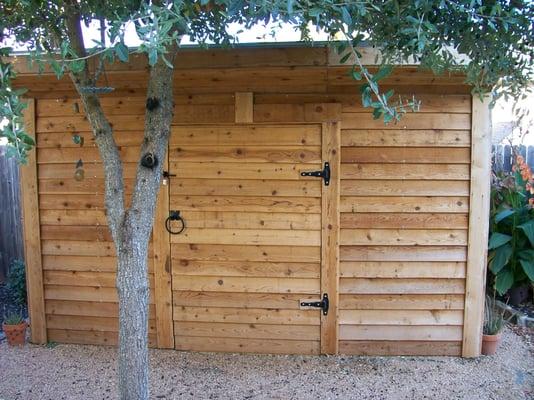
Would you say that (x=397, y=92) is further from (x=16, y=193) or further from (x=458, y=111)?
(x=16, y=193)

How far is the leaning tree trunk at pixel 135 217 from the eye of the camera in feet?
6.49

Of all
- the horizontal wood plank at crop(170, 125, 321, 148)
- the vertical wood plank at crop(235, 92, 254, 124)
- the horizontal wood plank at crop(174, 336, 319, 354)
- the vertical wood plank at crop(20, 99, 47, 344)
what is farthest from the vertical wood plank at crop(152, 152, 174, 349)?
the vertical wood plank at crop(20, 99, 47, 344)

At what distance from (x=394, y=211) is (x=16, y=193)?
4.37m

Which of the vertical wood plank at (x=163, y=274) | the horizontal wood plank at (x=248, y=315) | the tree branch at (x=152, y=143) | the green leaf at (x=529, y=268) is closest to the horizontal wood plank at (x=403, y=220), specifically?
the horizontal wood plank at (x=248, y=315)

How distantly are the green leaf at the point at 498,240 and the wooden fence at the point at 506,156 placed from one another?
949 mm

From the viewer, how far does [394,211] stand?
125 inches

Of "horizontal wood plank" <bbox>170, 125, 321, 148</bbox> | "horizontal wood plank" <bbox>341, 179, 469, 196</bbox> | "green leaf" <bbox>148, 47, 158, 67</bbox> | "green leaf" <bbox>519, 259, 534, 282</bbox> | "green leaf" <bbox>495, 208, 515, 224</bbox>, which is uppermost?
"green leaf" <bbox>148, 47, 158, 67</bbox>

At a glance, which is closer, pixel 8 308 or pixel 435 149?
pixel 435 149

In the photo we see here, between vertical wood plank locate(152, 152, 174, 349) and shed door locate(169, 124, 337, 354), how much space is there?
0.05 metres

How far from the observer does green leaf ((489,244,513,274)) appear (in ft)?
12.7

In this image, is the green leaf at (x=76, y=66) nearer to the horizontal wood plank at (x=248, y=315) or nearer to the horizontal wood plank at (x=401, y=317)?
the horizontal wood plank at (x=248, y=315)

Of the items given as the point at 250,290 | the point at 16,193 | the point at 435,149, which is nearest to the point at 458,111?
the point at 435,149

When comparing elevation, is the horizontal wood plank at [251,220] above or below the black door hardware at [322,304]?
above

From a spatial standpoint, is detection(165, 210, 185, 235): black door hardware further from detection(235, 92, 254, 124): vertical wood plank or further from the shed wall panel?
detection(235, 92, 254, 124): vertical wood plank
